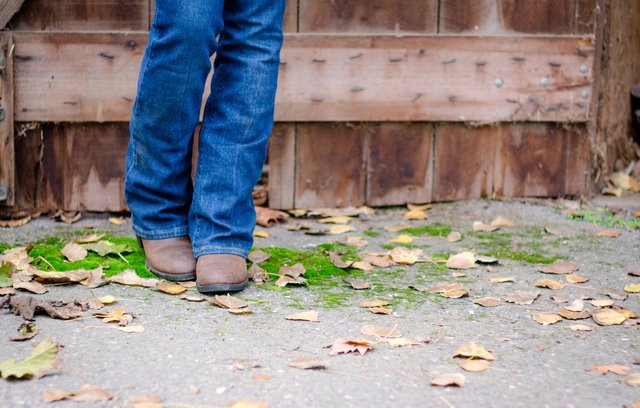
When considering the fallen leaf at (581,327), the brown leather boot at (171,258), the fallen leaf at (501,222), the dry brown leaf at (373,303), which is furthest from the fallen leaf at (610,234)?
the brown leather boot at (171,258)

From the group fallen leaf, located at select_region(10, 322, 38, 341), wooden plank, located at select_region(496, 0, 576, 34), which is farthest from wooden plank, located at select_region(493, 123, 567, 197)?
fallen leaf, located at select_region(10, 322, 38, 341)

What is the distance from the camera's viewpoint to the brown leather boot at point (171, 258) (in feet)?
7.14

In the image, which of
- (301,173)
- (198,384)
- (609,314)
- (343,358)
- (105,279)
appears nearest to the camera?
(198,384)

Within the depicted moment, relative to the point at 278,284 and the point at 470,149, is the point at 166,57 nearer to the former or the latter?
the point at 278,284

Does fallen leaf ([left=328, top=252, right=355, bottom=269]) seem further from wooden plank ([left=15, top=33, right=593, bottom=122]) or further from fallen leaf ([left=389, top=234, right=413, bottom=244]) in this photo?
wooden plank ([left=15, top=33, right=593, bottom=122])

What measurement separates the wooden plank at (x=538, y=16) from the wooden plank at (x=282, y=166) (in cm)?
92

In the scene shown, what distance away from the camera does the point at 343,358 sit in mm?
1656

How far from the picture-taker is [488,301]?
2.06m

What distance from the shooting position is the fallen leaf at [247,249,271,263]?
242 cm

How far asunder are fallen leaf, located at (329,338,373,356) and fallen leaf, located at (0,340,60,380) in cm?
56

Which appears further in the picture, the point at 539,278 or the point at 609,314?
the point at 539,278

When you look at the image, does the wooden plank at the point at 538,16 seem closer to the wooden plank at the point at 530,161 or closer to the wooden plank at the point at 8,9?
the wooden plank at the point at 530,161

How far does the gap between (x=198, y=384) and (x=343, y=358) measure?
31 cm

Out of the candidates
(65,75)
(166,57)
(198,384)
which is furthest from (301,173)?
(198,384)
